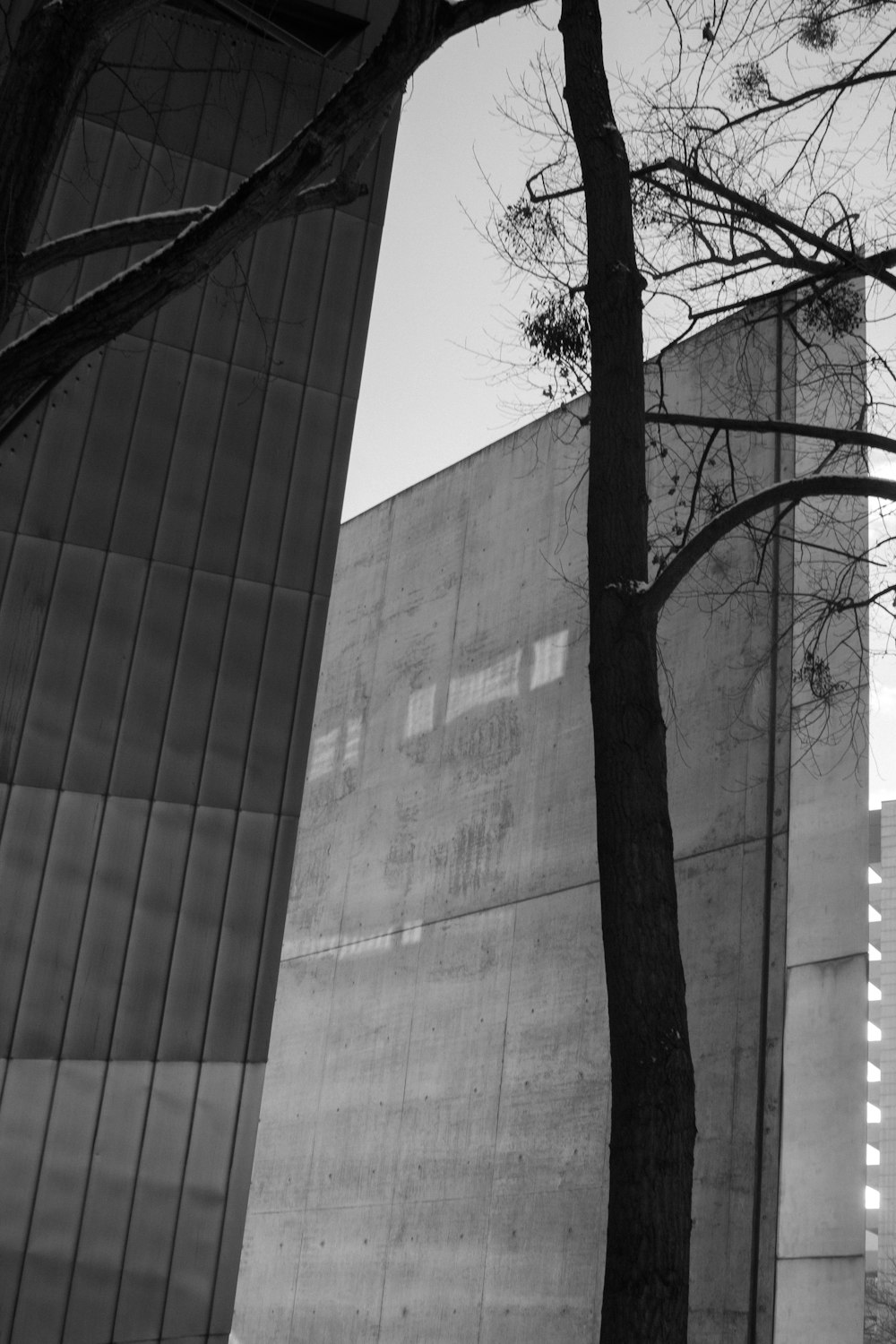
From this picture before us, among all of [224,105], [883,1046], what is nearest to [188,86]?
[224,105]

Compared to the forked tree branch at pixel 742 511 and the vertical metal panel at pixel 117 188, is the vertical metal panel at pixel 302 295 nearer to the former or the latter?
the vertical metal panel at pixel 117 188

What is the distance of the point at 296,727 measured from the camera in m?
6.50

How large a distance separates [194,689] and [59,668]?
583 millimetres

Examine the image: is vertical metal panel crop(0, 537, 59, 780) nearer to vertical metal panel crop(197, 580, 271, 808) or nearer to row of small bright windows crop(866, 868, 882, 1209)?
vertical metal panel crop(197, 580, 271, 808)

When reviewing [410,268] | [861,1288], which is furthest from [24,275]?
[861,1288]

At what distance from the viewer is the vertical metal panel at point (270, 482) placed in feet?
21.9

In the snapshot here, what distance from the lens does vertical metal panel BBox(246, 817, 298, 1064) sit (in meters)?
6.09

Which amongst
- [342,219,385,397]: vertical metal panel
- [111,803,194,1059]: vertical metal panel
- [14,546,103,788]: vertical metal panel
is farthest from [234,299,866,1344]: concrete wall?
[111,803,194,1059]: vertical metal panel

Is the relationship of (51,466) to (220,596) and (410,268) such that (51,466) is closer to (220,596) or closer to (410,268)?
(220,596)

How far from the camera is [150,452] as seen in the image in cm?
666

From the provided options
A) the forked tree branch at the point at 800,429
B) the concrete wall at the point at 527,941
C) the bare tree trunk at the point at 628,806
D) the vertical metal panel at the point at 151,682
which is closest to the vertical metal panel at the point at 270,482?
the vertical metal panel at the point at 151,682

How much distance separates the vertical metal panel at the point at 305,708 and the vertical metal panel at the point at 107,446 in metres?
1.00

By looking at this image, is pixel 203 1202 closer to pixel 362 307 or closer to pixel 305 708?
pixel 305 708

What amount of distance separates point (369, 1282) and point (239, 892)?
721 centimetres
